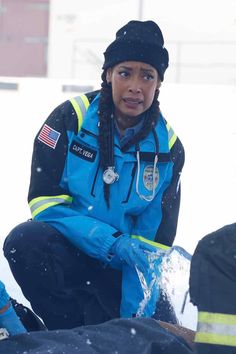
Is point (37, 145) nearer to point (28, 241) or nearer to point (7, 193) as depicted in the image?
point (28, 241)

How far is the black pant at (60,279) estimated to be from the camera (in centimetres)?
228

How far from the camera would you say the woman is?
7.53 feet

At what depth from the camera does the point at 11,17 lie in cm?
1412

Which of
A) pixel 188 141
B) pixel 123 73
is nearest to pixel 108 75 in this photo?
pixel 123 73

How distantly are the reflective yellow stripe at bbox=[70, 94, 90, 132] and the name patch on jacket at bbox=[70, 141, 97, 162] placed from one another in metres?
0.06

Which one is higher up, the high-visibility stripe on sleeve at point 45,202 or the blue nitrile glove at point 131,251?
the high-visibility stripe on sleeve at point 45,202

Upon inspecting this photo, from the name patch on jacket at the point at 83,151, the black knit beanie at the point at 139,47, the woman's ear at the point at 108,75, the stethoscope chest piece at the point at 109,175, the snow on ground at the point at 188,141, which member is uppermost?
the black knit beanie at the point at 139,47

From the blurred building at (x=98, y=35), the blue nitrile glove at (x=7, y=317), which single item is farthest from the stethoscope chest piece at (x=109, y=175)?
the blurred building at (x=98, y=35)

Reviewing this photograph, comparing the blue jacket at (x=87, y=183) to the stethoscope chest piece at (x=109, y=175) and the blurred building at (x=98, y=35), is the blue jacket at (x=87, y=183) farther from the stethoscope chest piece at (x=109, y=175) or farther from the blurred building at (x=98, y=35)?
the blurred building at (x=98, y=35)

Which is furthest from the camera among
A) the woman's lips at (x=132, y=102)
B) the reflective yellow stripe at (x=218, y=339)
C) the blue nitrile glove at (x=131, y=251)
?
the woman's lips at (x=132, y=102)

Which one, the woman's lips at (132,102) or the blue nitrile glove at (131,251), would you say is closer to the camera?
the blue nitrile glove at (131,251)

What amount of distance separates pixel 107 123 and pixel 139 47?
0.26 metres

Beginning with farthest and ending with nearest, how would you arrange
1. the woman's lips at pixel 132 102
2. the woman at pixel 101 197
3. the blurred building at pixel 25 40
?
the blurred building at pixel 25 40 → the woman's lips at pixel 132 102 → the woman at pixel 101 197

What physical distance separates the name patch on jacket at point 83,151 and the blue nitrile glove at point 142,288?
14.0 inches
